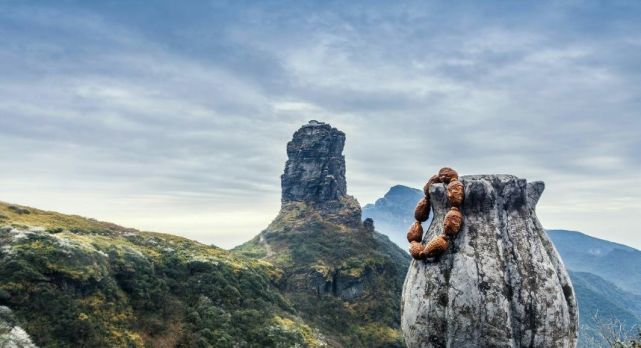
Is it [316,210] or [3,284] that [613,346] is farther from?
[316,210]

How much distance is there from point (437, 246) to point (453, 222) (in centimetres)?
52

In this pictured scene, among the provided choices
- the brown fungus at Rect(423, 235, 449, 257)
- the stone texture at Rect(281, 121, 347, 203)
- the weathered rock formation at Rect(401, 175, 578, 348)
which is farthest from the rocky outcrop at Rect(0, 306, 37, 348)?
the stone texture at Rect(281, 121, 347, 203)

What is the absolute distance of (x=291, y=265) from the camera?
100062 mm

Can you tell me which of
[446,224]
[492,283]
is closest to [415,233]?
[446,224]

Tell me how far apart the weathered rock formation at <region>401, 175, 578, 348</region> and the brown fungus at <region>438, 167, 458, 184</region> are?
0.21 meters

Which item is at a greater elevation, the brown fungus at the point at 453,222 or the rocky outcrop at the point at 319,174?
the rocky outcrop at the point at 319,174

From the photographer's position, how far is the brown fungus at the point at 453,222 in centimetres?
827

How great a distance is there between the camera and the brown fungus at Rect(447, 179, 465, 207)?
8.44 m

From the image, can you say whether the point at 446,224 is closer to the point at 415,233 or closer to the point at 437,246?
the point at 437,246

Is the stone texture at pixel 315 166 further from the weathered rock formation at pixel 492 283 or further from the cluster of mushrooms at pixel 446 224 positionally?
the weathered rock formation at pixel 492 283

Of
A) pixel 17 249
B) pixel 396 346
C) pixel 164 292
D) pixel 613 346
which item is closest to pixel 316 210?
pixel 396 346

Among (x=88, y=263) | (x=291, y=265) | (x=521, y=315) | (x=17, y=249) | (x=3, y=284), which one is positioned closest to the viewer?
(x=521, y=315)

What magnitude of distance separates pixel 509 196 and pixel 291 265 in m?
94.0

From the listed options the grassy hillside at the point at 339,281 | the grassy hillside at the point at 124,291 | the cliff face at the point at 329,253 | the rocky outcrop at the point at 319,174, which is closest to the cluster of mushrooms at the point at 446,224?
the grassy hillside at the point at 124,291
